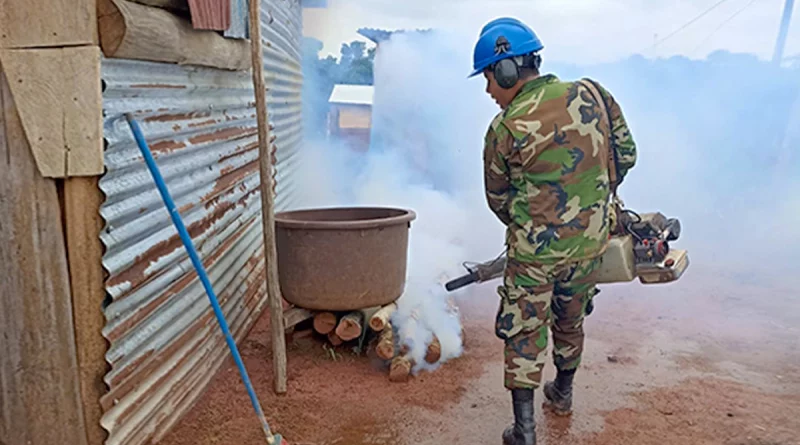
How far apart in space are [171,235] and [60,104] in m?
1.03

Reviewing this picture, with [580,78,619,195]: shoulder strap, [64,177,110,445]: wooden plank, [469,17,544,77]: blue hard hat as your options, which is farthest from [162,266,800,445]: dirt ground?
[469,17,544,77]: blue hard hat

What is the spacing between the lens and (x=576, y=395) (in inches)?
153

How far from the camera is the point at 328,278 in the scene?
413 cm

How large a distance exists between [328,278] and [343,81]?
57.3ft

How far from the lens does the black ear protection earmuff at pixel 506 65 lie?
114 inches

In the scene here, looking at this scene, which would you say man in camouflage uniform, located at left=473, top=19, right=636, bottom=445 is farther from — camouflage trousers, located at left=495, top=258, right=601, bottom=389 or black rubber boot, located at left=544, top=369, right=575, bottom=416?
black rubber boot, located at left=544, top=369, right=575, bottom=416

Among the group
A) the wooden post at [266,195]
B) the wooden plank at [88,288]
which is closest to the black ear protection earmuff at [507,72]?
the wooden post at [266,195]

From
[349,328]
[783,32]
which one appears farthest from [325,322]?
[783,32]

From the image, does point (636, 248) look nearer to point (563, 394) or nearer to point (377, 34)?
point (563, 394)

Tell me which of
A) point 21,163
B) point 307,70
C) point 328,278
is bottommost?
point 328,278

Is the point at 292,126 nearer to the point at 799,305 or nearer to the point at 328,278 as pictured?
the point at 328,278

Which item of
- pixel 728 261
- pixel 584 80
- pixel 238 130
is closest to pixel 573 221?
pixel 584 80

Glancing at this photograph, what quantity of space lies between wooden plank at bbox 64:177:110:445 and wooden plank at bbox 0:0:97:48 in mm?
549

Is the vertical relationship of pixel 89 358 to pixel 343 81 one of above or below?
below
